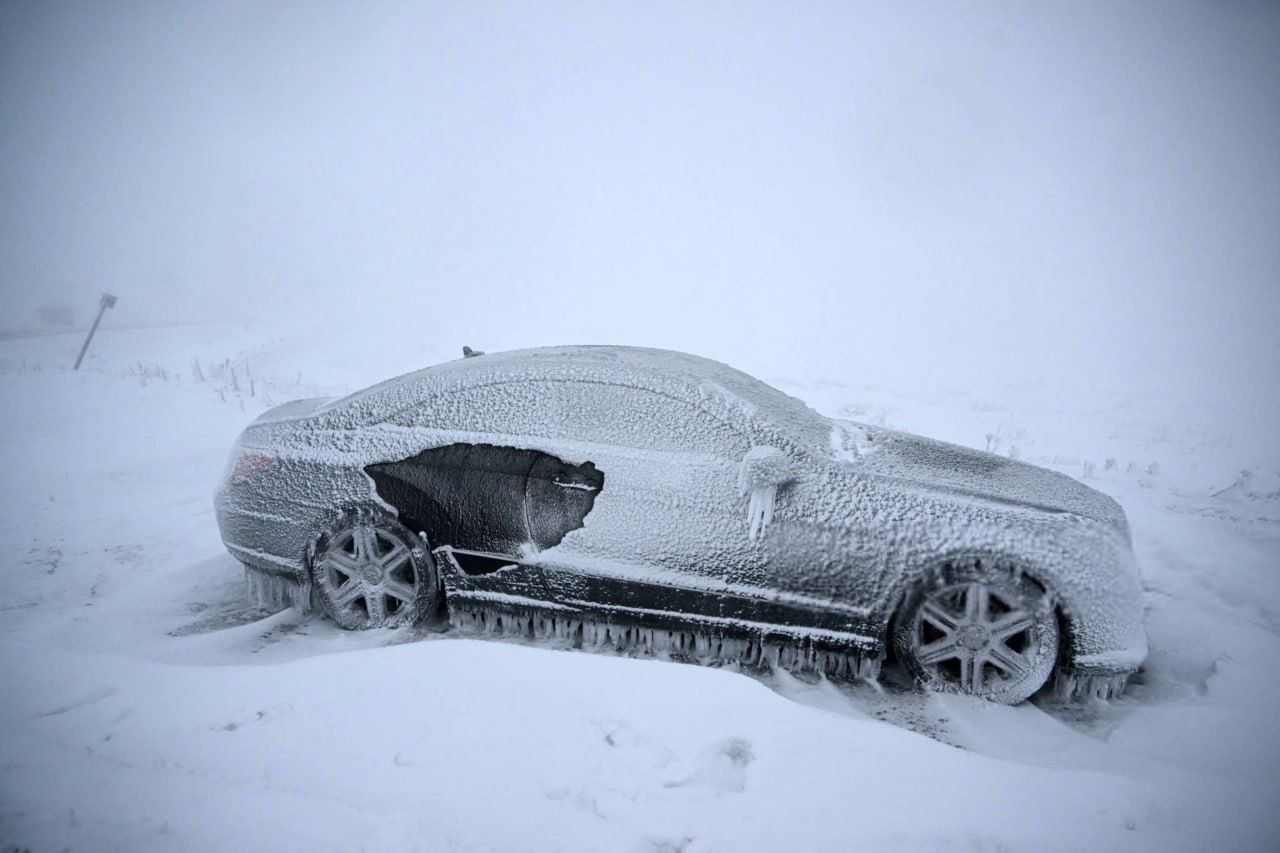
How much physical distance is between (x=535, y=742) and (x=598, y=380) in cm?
157

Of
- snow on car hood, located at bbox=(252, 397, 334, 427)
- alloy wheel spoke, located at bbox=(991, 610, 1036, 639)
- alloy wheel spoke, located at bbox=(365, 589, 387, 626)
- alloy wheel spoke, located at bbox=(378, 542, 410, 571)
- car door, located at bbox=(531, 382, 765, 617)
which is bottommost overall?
alloy wheel spoke, located at bbox=(365, 589, 387, 626)

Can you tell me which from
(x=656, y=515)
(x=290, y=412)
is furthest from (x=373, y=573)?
(x=656, y=515)

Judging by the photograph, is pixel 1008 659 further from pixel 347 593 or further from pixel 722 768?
pixel 347 593

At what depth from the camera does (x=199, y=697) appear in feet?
7.22

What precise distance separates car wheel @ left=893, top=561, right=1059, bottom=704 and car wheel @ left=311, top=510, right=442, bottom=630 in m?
2.32

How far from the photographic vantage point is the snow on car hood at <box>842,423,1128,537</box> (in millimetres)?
2547

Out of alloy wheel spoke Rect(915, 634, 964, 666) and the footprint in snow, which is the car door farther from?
alloy wheel spoke Rect(915, 634, 964, 666)

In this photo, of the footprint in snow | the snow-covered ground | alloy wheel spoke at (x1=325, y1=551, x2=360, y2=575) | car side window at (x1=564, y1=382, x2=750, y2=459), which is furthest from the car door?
alloy wheel spoke at (x1=325, y1=551, x2=360, y2=575)

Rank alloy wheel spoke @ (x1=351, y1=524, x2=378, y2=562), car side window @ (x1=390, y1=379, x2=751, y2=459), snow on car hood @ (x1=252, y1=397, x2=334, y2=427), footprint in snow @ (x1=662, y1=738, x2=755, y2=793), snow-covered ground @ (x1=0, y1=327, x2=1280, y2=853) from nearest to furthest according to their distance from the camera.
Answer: snow-covered ground @ (x1=0, y1=327, x2=1280, y2=853) < footprint in snow @ (x1=662, y1=738, x2=755, y2=793) < car side window @ (x1=390, y1=379, x2=751, y2=459) < alloy wheel spoke @ (x1=351, y1=524, x2=378, y2=562) < snow on car hood @ (x1=252, y1=397, x2=334, y2=427)

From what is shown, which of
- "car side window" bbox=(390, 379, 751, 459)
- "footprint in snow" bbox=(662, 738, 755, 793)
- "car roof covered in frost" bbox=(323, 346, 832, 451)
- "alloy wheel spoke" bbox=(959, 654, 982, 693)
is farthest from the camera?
"car roof covered in frost" bbox=(323, 346, 832, 451)

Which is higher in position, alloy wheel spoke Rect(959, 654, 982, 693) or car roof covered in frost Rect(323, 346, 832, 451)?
car roof covered in frost Rect(323, 346, 832, 451)

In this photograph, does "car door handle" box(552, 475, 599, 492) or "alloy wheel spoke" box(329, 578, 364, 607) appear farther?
"alloy wheel spoke" box(329, 578, 364, 607)

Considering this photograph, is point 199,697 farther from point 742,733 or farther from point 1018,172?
point 1018,172

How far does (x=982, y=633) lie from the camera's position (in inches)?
98.3
